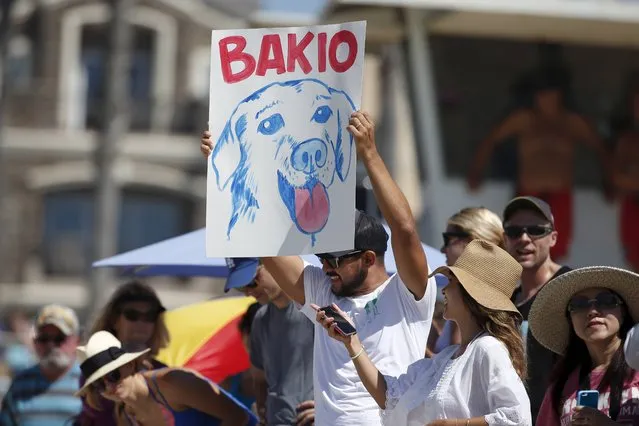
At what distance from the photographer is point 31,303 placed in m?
35.8

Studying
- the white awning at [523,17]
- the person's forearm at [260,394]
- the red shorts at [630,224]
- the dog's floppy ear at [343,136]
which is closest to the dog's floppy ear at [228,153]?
the dog's floppy ear at [343,136]

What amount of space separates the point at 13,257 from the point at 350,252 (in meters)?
31.8

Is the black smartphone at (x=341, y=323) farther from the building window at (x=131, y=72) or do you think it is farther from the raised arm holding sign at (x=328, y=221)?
the building window at (x=131, y=72)

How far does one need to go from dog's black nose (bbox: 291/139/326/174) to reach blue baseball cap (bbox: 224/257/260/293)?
3.07ft

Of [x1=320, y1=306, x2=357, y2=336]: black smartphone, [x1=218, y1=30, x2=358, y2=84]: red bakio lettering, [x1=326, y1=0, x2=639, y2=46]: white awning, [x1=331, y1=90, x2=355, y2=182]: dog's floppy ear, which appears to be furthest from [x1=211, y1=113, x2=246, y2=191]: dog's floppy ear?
[x1=326, y1=0, x2=639, y2=46]: white awning

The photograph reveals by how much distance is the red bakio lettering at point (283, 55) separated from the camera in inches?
235

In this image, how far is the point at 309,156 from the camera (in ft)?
19.7

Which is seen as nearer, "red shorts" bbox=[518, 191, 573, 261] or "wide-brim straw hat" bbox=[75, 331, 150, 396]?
"wide-brim straw hat" bbox=[75, 331, 150, 396]

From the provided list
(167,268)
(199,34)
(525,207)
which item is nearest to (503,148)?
(167,268)

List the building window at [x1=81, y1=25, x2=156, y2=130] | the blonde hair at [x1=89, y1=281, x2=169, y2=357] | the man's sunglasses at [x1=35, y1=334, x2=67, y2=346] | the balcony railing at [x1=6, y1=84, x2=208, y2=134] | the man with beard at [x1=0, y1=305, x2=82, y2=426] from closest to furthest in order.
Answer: the blonde hair at [x1=89, y1=281, x2=169, y2=357], the man with beard at [x1=0, y1=305, x2=82, y2=426], the man's sunglasses at [x1=35, y1=334, x2=67, y2=346], the balcony railing at [x1=6, y1=84, x2=208, y2=134], the building window at [x1=81, y1=25, x2=156, y2=130]

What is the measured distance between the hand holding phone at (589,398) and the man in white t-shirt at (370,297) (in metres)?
0.76

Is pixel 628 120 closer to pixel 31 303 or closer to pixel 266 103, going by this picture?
pixel 266 103

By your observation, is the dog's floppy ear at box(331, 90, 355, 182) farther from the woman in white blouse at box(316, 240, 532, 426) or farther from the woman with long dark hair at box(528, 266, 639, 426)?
the woman with long dark hair at box(528, 266, 639, 426)

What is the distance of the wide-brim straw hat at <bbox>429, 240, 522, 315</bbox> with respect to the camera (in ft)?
17.5
